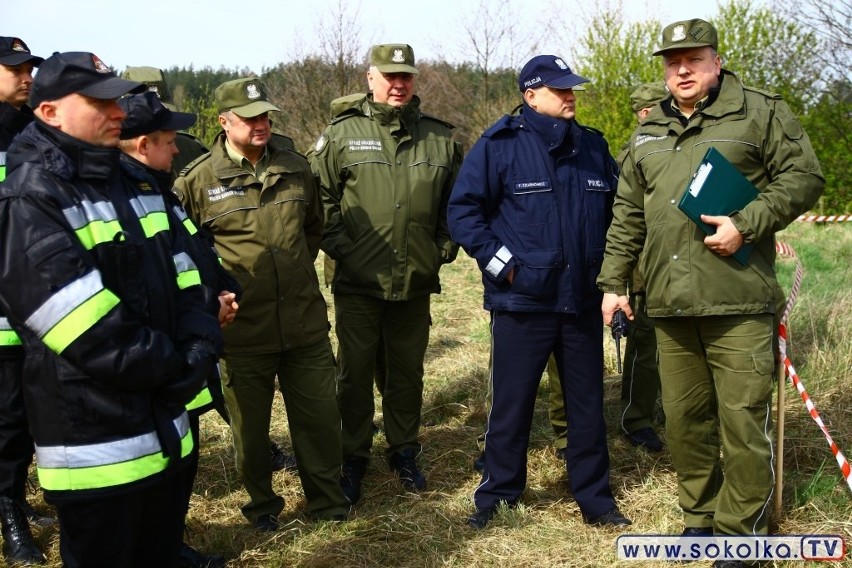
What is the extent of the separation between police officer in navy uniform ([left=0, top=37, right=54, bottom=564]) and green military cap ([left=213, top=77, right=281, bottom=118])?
0.91 metres

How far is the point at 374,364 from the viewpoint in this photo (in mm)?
5086

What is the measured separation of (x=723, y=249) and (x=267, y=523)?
106 inches

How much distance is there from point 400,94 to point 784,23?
1463 cm

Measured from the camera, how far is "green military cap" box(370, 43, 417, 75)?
5019mm

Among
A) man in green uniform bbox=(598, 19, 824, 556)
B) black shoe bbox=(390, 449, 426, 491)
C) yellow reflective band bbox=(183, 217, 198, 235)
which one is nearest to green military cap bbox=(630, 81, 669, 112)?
man in green uniform bbox=(598, 19, 824, 556)

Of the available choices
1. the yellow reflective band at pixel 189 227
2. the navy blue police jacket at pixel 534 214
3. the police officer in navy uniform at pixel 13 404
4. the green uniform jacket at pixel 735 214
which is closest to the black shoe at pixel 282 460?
the police officer in navy uniform at pixel 13 404

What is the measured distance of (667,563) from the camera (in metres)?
3.81

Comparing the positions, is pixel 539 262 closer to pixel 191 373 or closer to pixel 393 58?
pixel 393 58

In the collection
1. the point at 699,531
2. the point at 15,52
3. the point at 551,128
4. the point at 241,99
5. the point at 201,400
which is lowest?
the point at 699,531

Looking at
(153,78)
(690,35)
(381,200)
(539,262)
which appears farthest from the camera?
(153,78)

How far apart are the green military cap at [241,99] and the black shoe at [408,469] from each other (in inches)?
88.0

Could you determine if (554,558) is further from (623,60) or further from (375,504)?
(623,60)

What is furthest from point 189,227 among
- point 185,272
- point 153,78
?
point 153,78

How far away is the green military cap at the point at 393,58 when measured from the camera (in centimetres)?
502
